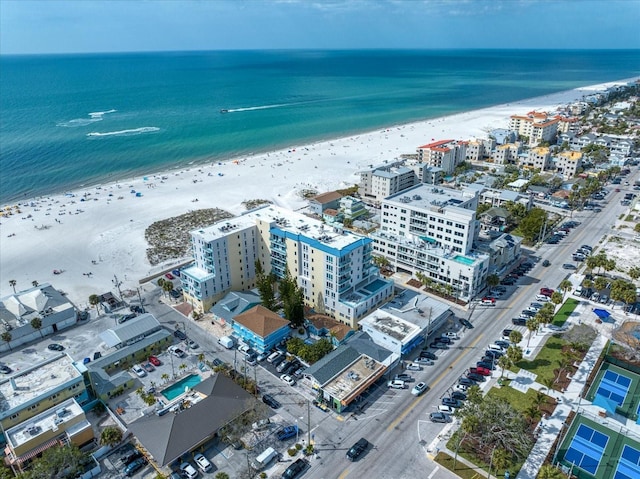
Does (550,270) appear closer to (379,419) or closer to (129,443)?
(379,419)

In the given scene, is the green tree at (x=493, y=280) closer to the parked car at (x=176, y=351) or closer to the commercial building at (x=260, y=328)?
the commercial building at (x=260, y=328)

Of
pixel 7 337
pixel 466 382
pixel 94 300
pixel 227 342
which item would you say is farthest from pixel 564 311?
pixel 7 337

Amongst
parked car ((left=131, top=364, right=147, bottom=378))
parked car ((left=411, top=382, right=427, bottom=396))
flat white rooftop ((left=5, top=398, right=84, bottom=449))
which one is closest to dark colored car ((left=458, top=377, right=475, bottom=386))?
parked car ((left=411, top=382, right=427, bottom=396))

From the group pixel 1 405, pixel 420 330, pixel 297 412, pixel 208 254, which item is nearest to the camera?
pixel 1 405

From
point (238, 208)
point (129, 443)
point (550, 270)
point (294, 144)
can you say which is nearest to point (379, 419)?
point (129, 443)

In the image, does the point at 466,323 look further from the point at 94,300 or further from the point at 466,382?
the point at 94,300

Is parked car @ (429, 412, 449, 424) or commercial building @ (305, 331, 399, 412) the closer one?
parked car @ (429, 412, 449, 424)

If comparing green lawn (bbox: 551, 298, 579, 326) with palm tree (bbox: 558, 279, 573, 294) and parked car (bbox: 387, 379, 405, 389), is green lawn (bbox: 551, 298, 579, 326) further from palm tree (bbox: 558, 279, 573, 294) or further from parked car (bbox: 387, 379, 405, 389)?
parked car (bbox: 387, 379, 405, 389)

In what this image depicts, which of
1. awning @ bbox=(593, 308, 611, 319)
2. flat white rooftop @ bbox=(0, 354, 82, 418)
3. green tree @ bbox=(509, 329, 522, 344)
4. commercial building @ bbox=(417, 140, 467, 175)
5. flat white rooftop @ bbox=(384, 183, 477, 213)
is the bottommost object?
awning @ bbox=(593, 308, 611, 319)
